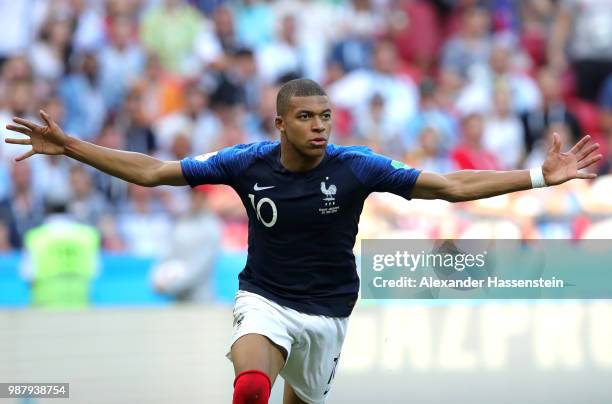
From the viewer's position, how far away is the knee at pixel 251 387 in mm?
6684

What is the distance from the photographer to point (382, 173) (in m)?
7.07

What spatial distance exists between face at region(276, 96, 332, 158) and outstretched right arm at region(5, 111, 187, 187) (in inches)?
29.6

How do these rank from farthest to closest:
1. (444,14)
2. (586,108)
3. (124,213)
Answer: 1. (444,14)
2. (586,108)
3. (124,213)

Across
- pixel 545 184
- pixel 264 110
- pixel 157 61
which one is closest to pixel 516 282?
pixel 545 184

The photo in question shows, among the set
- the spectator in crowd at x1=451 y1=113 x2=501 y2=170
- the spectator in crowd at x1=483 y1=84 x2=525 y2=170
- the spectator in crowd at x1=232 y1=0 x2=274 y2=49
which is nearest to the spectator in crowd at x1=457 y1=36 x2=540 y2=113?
the spectator in crowd at x1=483 y1=84 x2=525 y2=170

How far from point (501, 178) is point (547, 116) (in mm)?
8647

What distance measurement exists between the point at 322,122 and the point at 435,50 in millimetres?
10388

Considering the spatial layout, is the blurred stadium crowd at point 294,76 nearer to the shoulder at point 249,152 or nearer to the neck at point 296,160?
the shoulder at point 249,152

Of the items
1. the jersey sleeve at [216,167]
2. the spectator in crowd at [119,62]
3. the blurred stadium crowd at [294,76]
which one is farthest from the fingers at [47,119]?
the spectator in crowd at [119,62]

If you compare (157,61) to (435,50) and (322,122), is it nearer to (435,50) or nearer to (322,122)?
(435,50)

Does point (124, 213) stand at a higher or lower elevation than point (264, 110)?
lower

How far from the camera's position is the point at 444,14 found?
57.0 ft

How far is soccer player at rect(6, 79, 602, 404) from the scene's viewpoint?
693 centimetres

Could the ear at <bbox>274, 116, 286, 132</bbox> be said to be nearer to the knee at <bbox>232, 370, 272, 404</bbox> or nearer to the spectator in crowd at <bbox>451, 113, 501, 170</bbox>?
the knee at <bbox>232, 370, 272, 404</bbox>
